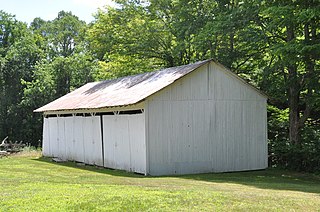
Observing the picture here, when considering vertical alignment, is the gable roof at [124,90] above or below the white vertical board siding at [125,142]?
above

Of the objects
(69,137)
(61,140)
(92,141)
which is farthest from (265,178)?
(61,140)

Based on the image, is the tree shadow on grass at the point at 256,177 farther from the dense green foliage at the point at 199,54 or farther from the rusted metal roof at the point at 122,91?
the rusted metal roof at the point at 122,91

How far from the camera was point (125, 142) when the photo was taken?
19.6 metres

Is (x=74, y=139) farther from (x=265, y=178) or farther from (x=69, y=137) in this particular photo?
(x=265, y=178)

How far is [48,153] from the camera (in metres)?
28.7

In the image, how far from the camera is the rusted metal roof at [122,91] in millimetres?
19125

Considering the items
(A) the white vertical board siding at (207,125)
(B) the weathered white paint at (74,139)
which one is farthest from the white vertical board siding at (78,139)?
(A) the white vertical board siding at (207,125)

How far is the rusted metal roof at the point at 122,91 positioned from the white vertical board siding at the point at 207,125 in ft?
2.05

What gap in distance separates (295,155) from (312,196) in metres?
9.93

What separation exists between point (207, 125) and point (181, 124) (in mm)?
1274

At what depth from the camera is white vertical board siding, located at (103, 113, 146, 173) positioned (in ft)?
→ 60.9

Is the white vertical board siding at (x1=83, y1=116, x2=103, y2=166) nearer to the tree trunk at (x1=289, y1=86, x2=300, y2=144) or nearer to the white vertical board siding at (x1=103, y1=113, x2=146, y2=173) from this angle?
the white vertical board siding at (x1=103, y1=113, x2=146, y2=173)

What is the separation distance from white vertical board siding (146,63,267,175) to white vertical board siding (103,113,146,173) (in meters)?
0.47

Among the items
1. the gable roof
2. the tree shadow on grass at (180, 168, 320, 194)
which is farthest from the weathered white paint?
the tree shadow on grass at (180, 168, 320, 194)
